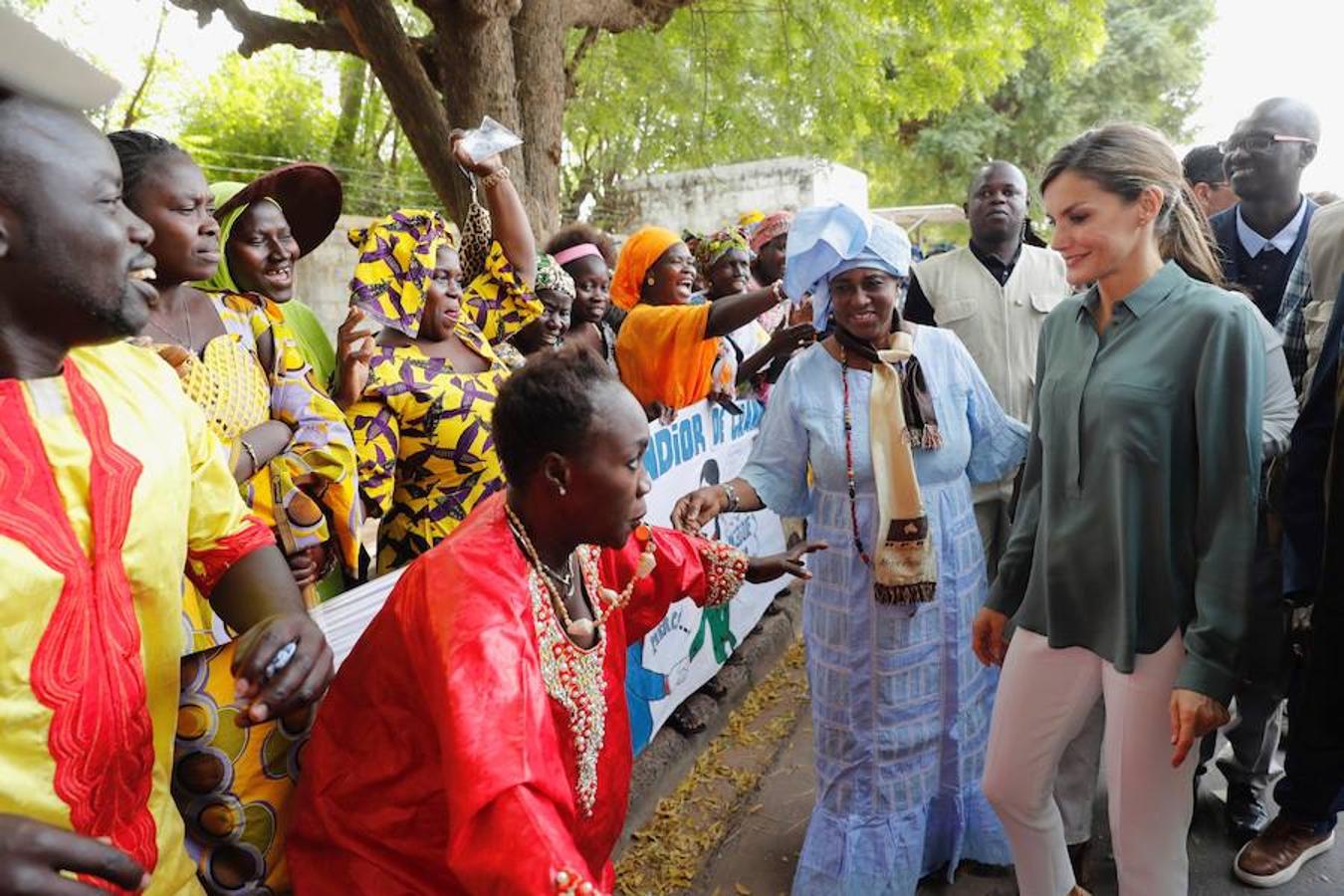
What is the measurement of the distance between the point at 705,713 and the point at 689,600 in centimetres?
53

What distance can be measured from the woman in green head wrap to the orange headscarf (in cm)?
203

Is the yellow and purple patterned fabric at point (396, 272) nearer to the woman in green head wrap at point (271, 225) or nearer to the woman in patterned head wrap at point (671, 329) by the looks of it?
the woman in green head wrap at point (271, 225)

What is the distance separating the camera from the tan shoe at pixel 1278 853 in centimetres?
300

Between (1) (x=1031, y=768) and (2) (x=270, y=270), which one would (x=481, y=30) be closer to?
(2) (x=270, y=270)

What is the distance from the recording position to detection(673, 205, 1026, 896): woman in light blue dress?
282 cm

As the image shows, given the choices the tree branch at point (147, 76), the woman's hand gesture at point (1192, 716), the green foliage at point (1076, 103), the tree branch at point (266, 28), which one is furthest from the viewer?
the green foliage at point (1076, 103)

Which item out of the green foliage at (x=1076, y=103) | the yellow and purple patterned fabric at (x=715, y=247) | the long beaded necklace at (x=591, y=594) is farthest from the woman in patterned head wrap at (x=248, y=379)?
the green foliage at (x=1076, y=103)

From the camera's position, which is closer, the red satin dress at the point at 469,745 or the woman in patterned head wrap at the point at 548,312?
the red satin dress at the point at 469,745

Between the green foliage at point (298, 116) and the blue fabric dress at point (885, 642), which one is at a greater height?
the green foliage at point (298, 116)

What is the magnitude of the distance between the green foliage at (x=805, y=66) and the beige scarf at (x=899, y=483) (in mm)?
7533

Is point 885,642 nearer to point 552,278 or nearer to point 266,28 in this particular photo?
point 552,278

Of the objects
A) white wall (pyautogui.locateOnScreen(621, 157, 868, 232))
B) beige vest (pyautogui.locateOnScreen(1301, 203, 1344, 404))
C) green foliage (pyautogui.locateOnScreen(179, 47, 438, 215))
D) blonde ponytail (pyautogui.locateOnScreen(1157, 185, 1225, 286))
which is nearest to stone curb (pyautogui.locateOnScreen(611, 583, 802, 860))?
blonde ponytail (pyautogui.locateOnScreen(1157, 185, 1225, 286))

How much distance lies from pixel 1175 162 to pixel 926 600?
4.64 feet

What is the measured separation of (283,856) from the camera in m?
1.85
